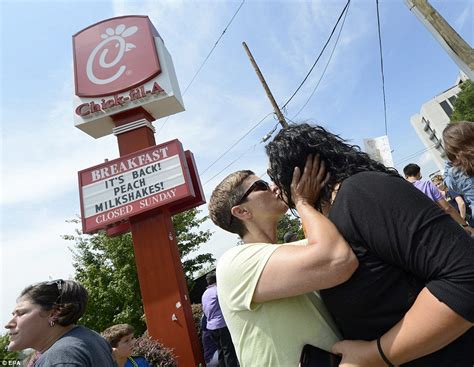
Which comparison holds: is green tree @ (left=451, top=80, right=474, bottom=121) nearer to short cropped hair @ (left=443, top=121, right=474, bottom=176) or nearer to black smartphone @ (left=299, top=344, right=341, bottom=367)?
short cropped hair @ (left=443, top=121, right=474, bottom=176)

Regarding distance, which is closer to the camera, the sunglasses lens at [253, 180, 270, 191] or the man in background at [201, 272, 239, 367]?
the sunglasses lens at [253, 180, 270, 191]

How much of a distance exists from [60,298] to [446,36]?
25.4 feet

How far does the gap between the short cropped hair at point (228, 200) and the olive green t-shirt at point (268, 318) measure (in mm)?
Result: 432

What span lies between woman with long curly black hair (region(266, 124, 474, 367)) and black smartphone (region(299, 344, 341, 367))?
0.04m

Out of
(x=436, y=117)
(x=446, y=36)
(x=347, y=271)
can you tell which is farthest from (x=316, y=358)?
(x=436, y=117)

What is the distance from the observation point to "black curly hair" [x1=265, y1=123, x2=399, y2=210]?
129 cm

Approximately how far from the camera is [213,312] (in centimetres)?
571

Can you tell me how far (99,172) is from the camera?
24.4ft

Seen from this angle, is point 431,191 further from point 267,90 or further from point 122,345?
point 267,90

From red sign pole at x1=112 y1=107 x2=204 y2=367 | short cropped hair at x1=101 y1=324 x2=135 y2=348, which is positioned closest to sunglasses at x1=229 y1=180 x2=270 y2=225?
short cropped hair at x1=101 y1=324 x2=135 y2=348

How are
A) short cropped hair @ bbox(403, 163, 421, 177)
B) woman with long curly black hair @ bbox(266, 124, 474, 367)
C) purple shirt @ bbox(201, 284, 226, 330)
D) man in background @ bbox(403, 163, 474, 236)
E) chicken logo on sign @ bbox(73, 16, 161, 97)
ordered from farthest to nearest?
chicken logo on sign @ bbox(73, 16, 161, 97) < purple shirt @ bbox(201, 284, 226, 330) < short cropped hair @ bbox(403, 163, 421, 177) < man in background @ bbox(403, 163, 474, 236) < woman with long curly black hair @ bbox(266, 124, 474, 367)

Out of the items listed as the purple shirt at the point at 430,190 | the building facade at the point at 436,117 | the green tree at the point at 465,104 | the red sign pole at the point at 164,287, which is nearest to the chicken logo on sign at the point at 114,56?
the red sign pole at the point at 164,287

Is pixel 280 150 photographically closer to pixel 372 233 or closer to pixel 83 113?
pixel 372 233

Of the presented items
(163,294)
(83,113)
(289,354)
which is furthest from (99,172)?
(289,354)
